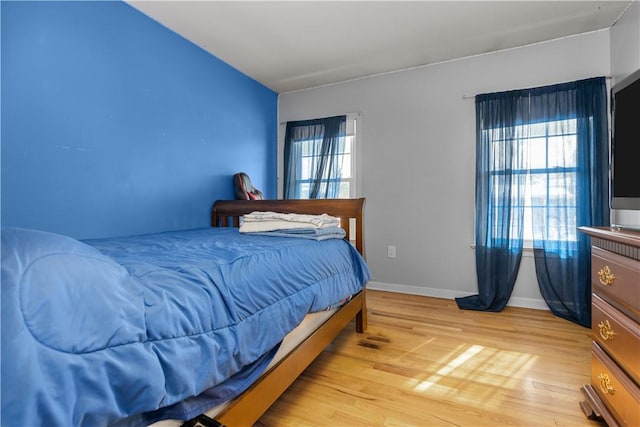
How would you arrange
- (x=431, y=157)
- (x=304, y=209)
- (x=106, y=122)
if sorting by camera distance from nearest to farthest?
(x=106, y=122) → (x=304, y=209) → (x=431, y=157)

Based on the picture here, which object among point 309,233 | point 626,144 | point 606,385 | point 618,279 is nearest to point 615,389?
point 606,385

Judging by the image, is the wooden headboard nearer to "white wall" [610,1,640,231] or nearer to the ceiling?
the ceiling

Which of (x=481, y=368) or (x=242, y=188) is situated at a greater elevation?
(x=242, y=188)

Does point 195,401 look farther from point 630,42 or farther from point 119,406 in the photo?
point 630,42

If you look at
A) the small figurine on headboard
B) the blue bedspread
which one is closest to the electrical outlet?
the small figurine on headboard

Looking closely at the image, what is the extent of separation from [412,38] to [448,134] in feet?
3.06

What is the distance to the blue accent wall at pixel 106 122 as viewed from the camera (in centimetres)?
158

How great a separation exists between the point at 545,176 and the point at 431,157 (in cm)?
95

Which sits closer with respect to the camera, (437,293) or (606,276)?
(606,276)

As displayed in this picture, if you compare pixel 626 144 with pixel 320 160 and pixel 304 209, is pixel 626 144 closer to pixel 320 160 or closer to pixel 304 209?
pixel 304 209

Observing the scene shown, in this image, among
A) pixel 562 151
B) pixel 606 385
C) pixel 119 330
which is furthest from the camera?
pixel 562 151

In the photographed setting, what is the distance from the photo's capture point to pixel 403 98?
123 inches

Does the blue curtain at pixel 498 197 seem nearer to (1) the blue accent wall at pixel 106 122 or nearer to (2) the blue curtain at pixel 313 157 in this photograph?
(2) the blue curtain at pixel 313 157

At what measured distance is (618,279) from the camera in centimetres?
110
